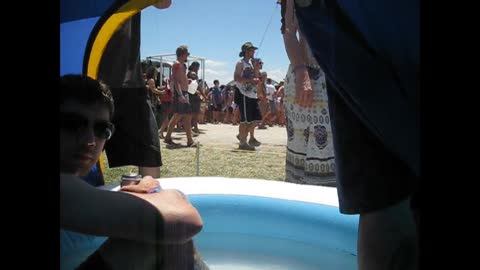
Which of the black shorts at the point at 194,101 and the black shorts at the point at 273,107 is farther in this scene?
the black shorts at the point at 273,107

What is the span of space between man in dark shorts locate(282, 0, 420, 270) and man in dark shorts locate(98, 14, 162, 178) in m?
0.59

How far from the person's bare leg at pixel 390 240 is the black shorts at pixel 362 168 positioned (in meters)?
0.02

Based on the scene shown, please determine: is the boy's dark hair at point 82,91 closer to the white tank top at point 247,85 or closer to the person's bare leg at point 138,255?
the person's bare leg at point 138,255

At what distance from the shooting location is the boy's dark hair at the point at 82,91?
0.83 meters

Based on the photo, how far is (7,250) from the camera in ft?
2.10

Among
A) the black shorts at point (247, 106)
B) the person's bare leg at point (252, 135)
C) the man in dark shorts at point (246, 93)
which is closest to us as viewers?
the man in dark shorts at point (246, 93)

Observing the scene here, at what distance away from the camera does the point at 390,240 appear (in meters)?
0.95

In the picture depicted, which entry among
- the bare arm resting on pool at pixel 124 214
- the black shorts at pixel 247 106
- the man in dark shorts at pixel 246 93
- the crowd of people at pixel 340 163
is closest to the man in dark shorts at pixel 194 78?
the man in dark shorts at pixel 246 93

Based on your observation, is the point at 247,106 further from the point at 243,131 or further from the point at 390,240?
the point at 390,240

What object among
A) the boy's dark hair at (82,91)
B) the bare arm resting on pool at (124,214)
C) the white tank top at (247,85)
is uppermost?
the white tank top at (247,85)

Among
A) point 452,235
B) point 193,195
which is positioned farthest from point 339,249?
point 452,235

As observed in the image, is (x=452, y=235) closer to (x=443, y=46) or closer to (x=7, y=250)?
(x=443, y=46)

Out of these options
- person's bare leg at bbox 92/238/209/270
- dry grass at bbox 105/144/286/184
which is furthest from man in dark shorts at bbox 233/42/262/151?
person's bare leg at bbox 92/238/209/270

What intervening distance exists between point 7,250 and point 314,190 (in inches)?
62.3
